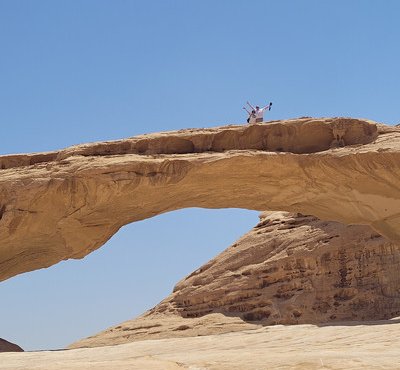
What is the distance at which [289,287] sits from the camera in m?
23.8

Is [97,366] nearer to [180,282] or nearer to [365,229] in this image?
[365,229]

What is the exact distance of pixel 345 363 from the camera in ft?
23.1

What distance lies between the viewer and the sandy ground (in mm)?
7266

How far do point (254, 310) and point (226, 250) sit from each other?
381cm

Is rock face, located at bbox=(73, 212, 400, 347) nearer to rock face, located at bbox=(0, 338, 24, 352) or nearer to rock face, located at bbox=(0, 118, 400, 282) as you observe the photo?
rock face, located at bbox=(0, 118, 400, 282)

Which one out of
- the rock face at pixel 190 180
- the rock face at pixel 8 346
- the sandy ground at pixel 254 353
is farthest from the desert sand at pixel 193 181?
the sandy ground at pixel 254 353

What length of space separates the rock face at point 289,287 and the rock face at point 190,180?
5.52 meters

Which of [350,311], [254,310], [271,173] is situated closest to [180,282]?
[254,310]

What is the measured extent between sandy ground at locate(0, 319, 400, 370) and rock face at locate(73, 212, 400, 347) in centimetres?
1158

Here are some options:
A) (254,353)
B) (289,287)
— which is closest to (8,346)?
(254,353)

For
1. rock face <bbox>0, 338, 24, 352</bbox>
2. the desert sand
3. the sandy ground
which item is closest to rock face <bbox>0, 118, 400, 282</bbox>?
the desert sand

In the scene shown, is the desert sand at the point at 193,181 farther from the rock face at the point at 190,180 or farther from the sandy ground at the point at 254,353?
the sandy ground at the point at 254,353

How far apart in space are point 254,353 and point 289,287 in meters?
15.8

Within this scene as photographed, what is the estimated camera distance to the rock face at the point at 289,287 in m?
22.5
